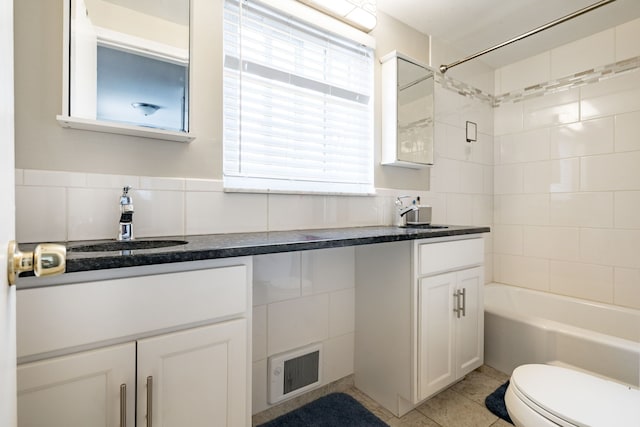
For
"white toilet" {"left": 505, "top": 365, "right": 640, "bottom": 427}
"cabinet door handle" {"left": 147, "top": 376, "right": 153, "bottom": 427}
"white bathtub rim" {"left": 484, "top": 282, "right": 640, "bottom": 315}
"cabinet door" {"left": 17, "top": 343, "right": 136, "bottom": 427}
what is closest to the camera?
"cabinet door" {"left": 17, "top": 343, "right": 136, "bottom": 427}

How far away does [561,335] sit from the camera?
165 cm

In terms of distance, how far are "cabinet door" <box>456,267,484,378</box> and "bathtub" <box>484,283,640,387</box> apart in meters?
0.21

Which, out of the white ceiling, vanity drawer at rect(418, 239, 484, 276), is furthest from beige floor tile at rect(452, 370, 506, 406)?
the white ceiling

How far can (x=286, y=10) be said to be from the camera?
1.51 m

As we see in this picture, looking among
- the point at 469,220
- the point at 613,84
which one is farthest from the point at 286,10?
the point at 613,84

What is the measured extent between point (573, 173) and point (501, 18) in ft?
3.92

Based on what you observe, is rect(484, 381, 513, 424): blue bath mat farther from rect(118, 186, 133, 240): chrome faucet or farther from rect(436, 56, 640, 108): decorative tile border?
rect(436, 56, 640, 108): decorative tile border

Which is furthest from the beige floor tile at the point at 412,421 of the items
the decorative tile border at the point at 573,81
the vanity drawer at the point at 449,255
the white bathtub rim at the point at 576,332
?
the decorative tile border at the point at 573,81

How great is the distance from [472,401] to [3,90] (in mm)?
2062

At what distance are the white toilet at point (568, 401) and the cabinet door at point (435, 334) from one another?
414 mm

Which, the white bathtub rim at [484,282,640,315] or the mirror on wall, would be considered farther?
the white bathtub rim at [484,282,640,315]

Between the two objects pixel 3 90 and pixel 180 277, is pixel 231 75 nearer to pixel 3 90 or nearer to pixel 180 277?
pixel 180 277

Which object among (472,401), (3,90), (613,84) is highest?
(613,84)

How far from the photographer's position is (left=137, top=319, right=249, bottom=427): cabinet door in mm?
794
